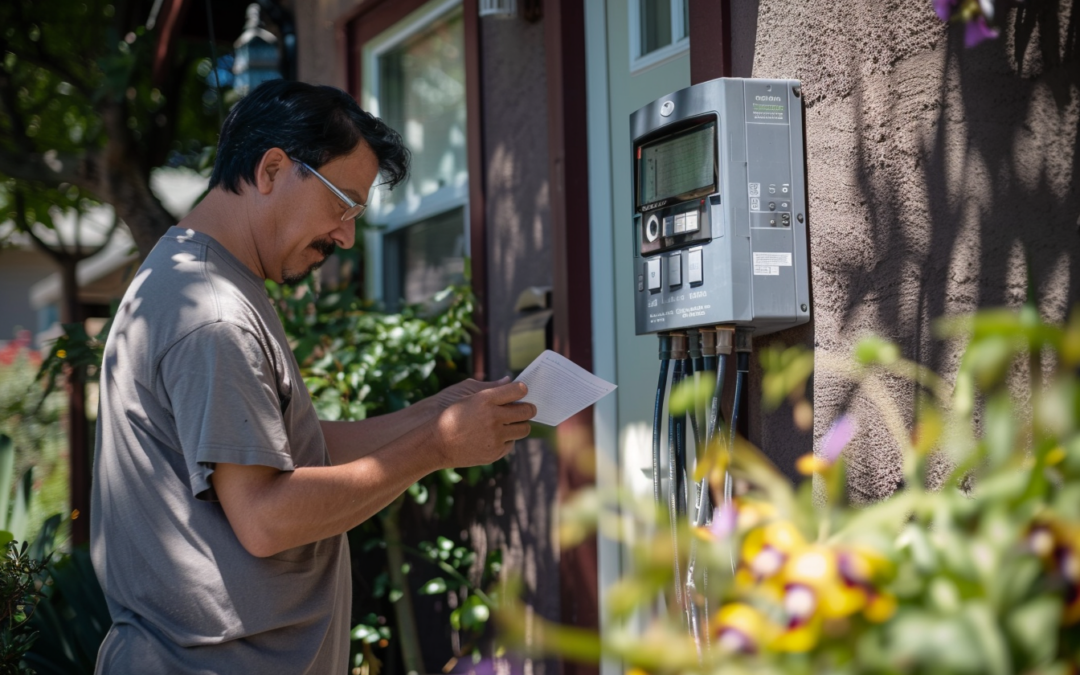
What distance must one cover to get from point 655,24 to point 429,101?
1716 mm

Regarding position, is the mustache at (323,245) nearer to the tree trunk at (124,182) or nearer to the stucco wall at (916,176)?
the stucco wall at (916,176)

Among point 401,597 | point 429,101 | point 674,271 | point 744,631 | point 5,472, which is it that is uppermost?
point 429,101

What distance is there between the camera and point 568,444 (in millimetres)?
3441

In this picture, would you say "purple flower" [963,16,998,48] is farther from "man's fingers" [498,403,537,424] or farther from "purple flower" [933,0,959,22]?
"man's fingers" [498,403,537,424]

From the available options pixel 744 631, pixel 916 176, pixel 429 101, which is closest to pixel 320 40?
pixel 429 101

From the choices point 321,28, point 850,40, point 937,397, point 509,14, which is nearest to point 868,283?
point 937,397

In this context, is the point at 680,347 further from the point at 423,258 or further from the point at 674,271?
the point at 423,258

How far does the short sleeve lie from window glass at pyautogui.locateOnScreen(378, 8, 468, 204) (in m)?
2.91

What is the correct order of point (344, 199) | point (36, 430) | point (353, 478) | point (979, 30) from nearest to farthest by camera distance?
point (979, 30)
point (353, 478)
point (344, 199)
point (36, 430)

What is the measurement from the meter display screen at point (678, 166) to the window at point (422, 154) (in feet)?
6.07

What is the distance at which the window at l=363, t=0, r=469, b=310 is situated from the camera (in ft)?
15.7

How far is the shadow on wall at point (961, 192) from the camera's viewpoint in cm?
192

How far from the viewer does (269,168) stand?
2209 mm

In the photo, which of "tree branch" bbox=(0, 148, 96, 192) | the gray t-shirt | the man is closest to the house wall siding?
the man
